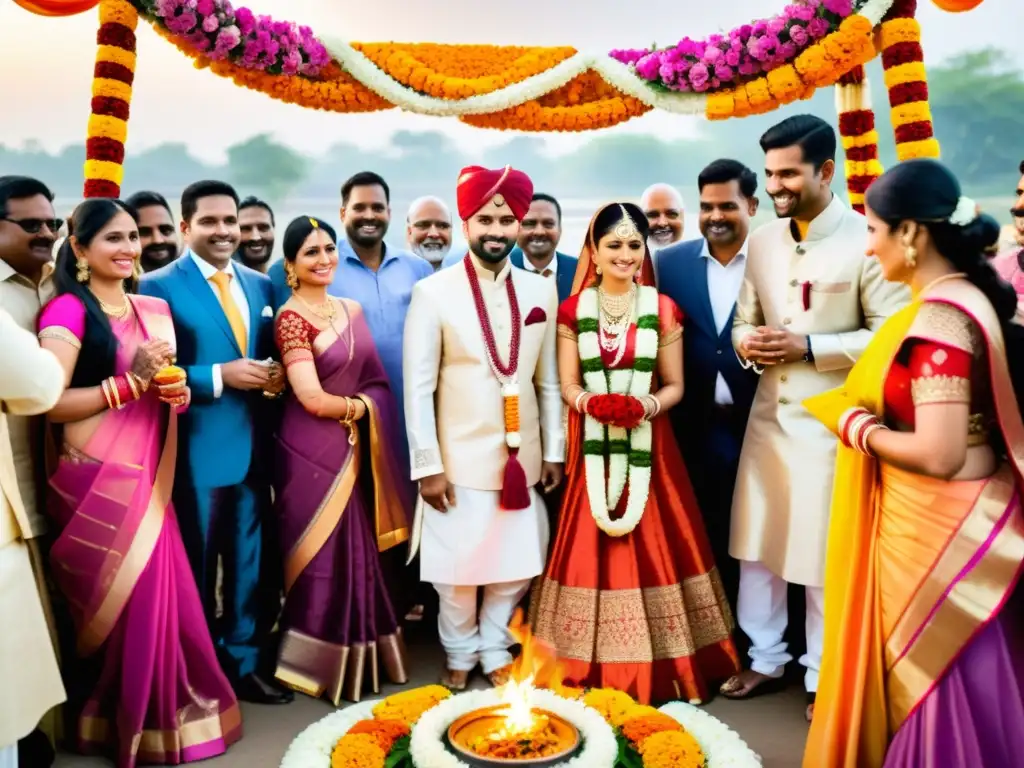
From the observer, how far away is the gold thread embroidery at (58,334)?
2.82 meters

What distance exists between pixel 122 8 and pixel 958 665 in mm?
4354

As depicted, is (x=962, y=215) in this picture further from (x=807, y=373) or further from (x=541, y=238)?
(x=541, y=238)

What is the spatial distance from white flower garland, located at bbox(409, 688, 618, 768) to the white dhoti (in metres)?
0.85

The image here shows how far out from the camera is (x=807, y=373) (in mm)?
3189

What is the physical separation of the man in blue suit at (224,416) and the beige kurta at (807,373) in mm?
1811

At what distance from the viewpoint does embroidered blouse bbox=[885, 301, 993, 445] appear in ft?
6.86

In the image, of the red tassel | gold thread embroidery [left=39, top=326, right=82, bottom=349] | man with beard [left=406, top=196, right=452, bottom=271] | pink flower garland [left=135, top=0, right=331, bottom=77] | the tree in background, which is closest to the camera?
gold thread embroidery [left=39, top=326, right=82, bottom=349]

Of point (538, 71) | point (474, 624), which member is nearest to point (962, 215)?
point (474, 624)

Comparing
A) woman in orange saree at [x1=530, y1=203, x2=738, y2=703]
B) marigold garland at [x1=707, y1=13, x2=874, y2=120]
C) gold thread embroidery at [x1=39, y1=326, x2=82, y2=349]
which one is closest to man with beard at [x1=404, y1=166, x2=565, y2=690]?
woman in orange saree at [x1=530, y1=203, x2=738, y2=703]

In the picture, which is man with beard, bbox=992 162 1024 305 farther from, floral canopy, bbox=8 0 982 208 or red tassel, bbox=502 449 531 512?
red tassel, bbox=502 449 531 512

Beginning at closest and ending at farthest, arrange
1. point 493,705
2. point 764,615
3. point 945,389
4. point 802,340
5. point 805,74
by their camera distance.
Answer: point 945,389
point 493,705
point 802,340
point 764,615
point 805,74

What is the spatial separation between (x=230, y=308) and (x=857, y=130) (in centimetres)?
378

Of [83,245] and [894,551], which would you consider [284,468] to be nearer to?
[83,245]

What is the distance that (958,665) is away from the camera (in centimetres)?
218
